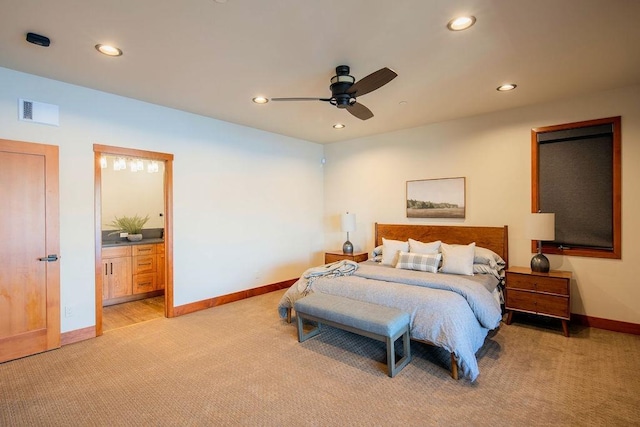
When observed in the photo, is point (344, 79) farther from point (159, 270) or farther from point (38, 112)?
point (159, 270)

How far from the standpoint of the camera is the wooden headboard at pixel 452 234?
440 cm

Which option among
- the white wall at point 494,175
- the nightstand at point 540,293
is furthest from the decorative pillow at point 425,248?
the nightstand at point 540,293

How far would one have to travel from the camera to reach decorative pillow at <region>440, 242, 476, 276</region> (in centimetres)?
390

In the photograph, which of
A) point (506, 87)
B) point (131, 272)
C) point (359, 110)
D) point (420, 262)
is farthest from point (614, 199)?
point (131, 272)

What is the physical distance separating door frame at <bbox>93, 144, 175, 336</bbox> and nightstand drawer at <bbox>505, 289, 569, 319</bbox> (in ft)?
14.4

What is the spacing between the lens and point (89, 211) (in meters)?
3.59

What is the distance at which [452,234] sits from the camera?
190 inches

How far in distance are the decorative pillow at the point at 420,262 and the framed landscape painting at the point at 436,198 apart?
1.03 metres

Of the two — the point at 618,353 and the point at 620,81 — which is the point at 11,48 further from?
the point at 618,353

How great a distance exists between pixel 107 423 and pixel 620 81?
5773 millimetres

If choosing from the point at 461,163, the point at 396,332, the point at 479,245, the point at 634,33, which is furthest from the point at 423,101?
the point at 396,332

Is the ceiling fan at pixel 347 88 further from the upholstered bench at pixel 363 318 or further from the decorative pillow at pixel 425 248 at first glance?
the decorative pillow at pixel 425 248

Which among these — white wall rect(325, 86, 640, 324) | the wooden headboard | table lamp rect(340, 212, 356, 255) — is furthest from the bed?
table lamp rect(340, 212, 356, 255)

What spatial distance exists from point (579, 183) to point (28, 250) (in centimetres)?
626
